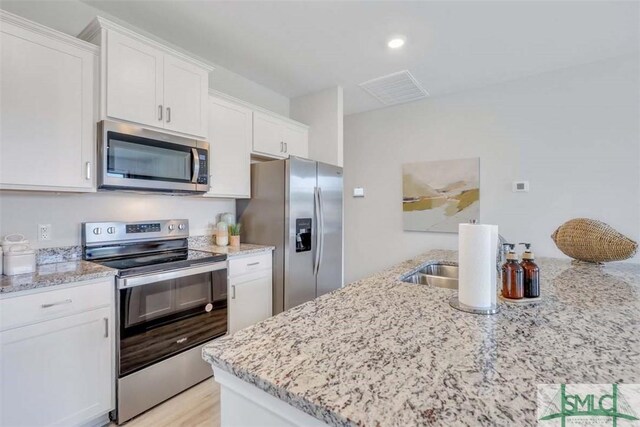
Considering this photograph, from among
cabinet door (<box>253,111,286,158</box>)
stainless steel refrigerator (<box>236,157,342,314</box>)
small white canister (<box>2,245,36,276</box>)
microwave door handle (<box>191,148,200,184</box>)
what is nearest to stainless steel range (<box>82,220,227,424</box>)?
small white canister (<box>2,245,36,276</box>)

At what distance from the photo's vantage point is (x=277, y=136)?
120 inches

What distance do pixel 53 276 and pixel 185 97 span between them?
140 cm

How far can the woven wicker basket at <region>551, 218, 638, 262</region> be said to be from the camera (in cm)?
158

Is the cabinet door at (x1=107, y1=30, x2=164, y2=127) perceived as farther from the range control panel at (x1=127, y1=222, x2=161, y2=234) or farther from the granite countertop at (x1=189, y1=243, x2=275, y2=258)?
the granite countertop at (x1=189, y1=243, x2=275, y2=258)

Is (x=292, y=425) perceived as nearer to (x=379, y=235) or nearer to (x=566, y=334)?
(x=566, y=334)

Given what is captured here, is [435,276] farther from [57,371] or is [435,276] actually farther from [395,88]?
[395,88]

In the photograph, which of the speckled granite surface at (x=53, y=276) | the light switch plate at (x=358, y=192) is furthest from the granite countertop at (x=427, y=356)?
the light switch plate at (x=358, y=192)

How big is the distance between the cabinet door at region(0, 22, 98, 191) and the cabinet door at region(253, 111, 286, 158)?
4.24 feet

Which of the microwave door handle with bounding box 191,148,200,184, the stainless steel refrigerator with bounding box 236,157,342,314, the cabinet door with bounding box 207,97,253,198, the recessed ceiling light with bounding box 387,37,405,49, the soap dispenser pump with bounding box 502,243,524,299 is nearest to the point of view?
the soap dispenser pump with bounding box 502,243,524,299

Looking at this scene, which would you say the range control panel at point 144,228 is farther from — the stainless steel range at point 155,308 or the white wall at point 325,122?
the white wall at point 325,122

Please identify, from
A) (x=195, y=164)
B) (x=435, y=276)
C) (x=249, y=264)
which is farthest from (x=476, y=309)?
(x=195, y=164)

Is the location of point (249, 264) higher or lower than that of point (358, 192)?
lower

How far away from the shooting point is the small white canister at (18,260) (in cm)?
149

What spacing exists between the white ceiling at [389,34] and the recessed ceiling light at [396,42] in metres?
0.05
